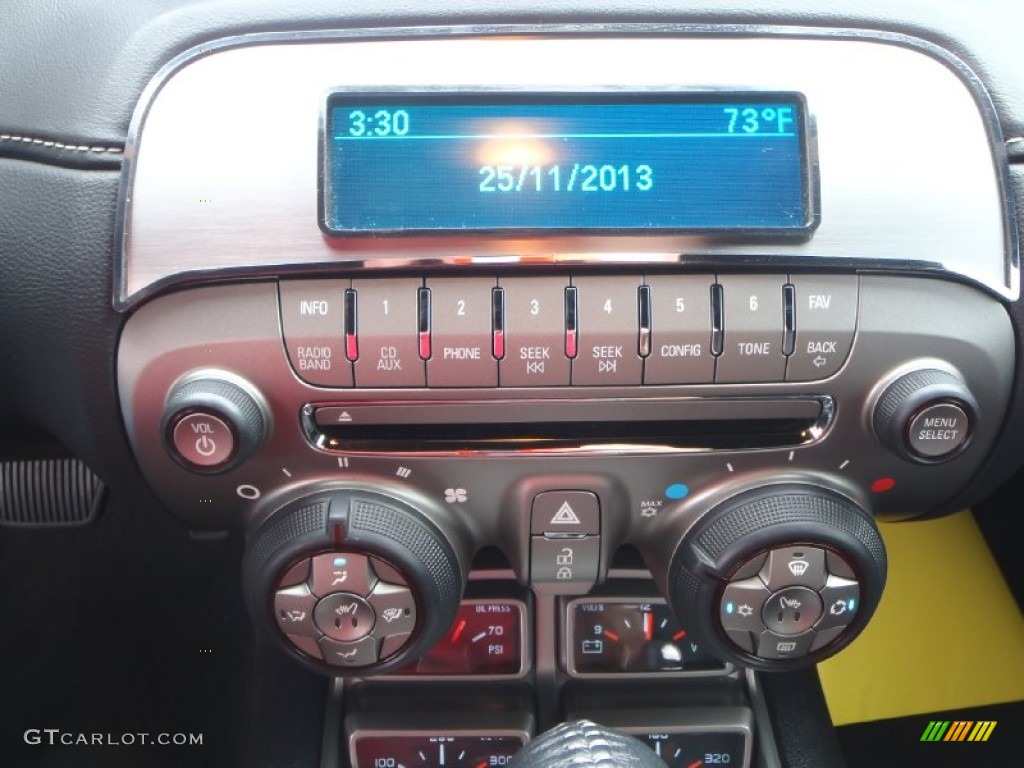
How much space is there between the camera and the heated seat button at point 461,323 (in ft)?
2.79

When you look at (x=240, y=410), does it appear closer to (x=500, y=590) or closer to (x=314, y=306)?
(x=314, y=306)

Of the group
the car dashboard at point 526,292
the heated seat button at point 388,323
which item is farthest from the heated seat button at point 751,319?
the heated seat button at point 388,323

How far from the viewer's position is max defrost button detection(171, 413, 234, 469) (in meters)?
0.86

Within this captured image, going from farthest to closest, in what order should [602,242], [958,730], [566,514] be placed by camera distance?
[958,730], [566,514], [602,242]

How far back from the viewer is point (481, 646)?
1084 mm

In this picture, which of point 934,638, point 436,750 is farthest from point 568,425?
point 934,638

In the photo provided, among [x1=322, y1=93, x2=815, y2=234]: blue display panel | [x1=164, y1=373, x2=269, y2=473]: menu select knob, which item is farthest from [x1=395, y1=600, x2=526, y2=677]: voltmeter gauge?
[x1=322, y1=93, x2=815, y2=234]: blue display panel

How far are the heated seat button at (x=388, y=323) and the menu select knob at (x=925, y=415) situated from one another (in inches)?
15.4

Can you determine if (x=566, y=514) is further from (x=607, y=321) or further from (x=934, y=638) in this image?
(x=934, y=638)

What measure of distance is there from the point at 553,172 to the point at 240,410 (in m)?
0.32

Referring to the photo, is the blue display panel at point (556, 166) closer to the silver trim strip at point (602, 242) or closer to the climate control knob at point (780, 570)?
the silver trim strip at point (602, 242)

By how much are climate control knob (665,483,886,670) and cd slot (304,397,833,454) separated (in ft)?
0.19

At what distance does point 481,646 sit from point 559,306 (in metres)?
0.41

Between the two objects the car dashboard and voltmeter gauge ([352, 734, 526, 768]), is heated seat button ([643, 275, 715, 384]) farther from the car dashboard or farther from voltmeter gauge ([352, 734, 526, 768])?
voltmeter gauge ([352, 734, 526, 768])
